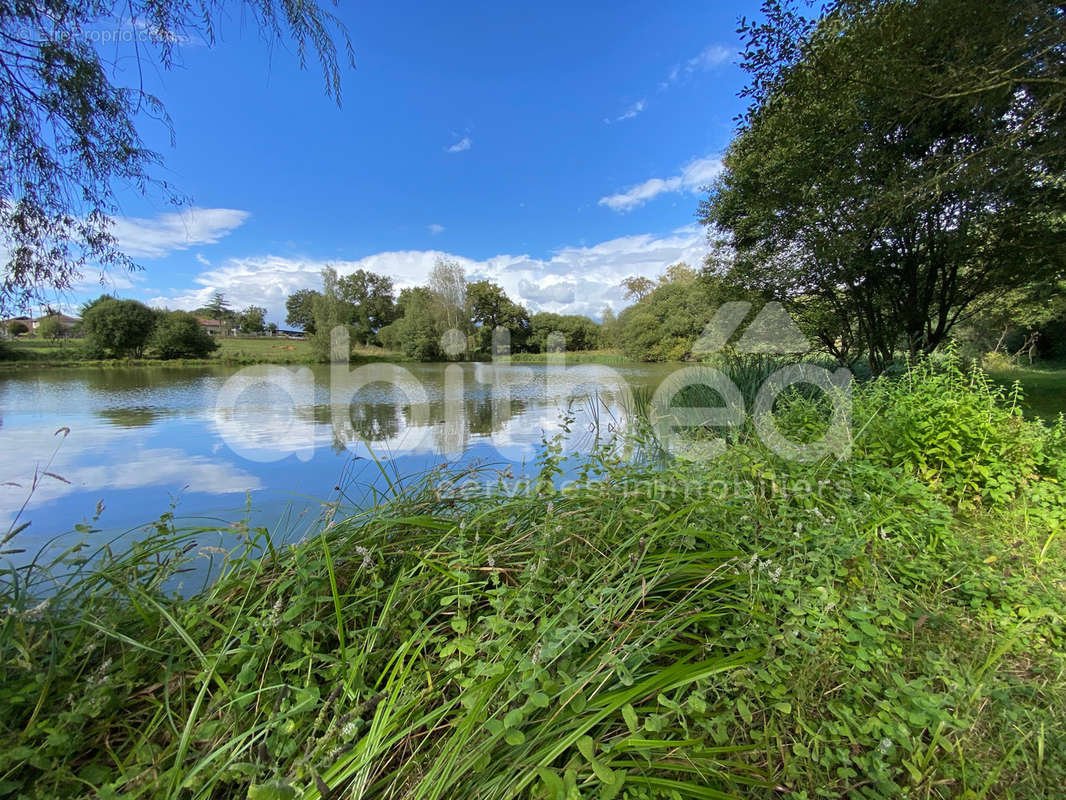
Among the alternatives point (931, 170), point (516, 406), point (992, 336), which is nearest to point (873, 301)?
point (931, 170)

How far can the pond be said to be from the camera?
3211 mm

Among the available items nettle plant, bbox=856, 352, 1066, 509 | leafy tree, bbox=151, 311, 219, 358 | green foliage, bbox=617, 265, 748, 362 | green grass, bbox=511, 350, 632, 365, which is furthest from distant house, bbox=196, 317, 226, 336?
nettle plant, bbox=856, 352, 1066, 509

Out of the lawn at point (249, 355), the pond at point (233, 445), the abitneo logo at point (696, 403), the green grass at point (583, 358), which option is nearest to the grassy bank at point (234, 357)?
the lawn at point (249, 355)

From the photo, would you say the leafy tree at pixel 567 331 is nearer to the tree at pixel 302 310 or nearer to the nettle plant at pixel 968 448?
the tree at pixel 302 310

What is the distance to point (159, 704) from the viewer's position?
92cm

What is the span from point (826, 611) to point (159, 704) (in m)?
1.89

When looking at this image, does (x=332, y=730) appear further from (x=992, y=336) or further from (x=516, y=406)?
(x=992, y=336)

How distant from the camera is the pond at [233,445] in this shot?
10.5 feet

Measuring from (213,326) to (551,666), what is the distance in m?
30.1

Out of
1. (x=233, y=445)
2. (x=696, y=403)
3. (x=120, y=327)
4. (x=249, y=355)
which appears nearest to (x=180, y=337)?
(x=120, y=327)

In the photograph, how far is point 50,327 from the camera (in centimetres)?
308

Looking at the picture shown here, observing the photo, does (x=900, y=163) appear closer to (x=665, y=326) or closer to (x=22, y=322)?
(x=22, y=322)

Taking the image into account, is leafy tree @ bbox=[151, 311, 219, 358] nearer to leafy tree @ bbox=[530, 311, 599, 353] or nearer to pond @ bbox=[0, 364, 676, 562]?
pond @ bbox=[0, 364, 676, 562]

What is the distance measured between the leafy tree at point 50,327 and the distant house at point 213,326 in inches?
926
